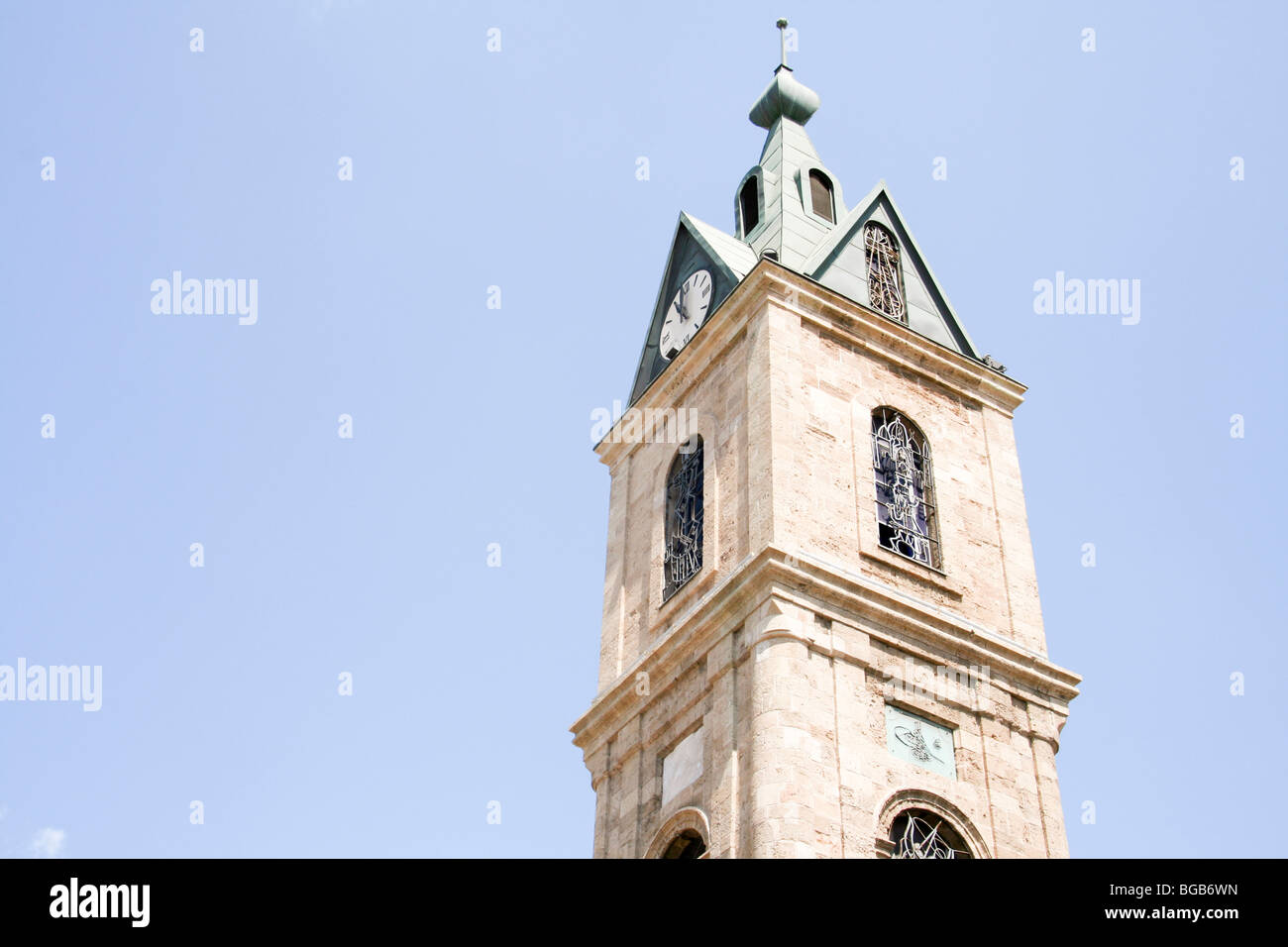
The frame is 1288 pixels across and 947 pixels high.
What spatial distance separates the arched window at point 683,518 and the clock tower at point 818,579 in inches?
2.2

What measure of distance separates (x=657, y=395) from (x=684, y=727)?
303 inches

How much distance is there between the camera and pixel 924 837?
2489 cm

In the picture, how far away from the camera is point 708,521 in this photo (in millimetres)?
28641

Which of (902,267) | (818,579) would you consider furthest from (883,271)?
(818,579)

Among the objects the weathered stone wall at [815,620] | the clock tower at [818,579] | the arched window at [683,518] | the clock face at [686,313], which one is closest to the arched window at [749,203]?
the clock tower at [818,579]

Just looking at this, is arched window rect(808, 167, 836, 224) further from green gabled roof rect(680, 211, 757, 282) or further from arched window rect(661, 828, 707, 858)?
arched window rect(661, 828, 707, 858)

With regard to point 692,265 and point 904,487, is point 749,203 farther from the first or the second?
point 904,487

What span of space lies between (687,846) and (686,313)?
11279 mm

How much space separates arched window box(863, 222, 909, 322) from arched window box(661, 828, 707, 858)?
424 inches

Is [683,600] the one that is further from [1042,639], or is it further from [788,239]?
[788,239]

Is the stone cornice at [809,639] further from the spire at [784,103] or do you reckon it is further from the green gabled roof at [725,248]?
the spire at [784,103]

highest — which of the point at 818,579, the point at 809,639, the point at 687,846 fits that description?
the point at 818,579
